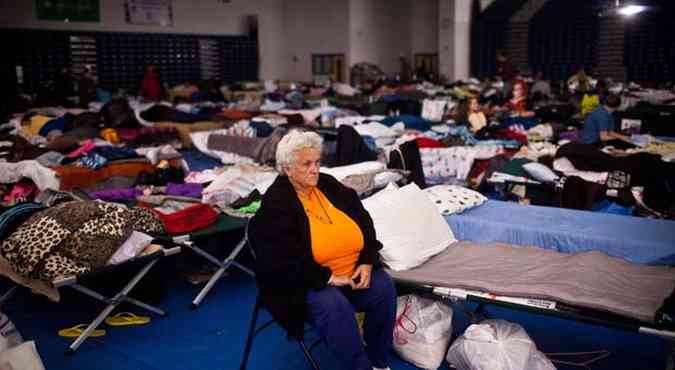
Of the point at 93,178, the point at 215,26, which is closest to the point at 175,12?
the point at 215,26

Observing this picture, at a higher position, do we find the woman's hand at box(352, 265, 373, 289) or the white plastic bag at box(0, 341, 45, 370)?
the woman's hand at box(352, 265, 373, 289)

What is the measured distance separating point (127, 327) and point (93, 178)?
2.08 m

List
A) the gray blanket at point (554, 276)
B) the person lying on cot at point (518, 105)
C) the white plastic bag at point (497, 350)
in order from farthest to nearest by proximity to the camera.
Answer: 1. the person lying on cot at point (518, 105)
2. the white plastic bag at point (497, 350)
3. the gray blanket at point (554, 276)

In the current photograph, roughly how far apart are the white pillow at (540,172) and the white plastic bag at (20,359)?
13.1 ft

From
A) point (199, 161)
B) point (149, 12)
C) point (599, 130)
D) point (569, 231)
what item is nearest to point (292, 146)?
point (569, 231)

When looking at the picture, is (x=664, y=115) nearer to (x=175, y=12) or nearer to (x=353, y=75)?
(x=353, y=75)

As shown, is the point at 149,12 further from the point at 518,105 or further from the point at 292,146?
the point at 292,146

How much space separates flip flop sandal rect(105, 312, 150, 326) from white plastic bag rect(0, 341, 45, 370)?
1.13m

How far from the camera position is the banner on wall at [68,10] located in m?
12.0

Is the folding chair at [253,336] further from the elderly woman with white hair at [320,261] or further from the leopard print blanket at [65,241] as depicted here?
the leopard print blanket at [65,241]

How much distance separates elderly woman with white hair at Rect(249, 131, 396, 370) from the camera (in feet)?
8.23

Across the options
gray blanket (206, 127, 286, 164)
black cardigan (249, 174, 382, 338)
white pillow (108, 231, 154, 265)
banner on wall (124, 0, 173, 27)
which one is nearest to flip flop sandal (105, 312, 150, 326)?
white pillow (108, 231, 154, 265)

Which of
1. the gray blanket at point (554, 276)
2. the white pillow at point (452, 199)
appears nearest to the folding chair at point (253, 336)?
the gray blanket at point (554, 276)

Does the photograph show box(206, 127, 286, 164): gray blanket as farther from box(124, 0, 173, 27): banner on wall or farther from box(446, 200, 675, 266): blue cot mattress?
box(124, 0, 173, 27): banner on wall
